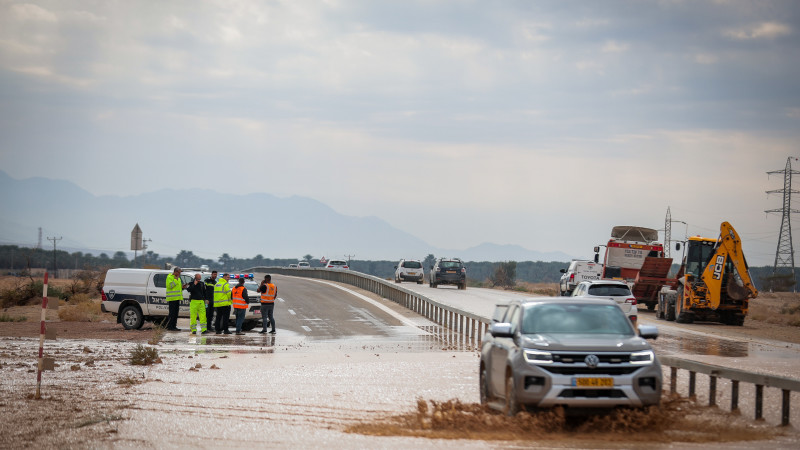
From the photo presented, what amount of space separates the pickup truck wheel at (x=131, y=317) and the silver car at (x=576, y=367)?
20687 millimetres

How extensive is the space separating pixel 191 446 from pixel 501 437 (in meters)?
3.42

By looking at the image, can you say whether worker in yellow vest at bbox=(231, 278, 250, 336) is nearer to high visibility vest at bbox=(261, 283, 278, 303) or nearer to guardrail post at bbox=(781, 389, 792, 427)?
high visibility vest at bbox=(261, 283, 278, 303)

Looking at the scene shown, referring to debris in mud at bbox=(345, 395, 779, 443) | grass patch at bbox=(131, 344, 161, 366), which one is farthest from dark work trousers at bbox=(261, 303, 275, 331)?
debris in mud at bbox=(345, 395, 779, 443)

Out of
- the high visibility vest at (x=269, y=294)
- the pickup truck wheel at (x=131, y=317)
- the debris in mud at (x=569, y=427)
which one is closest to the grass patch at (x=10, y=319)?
the pickup truck wheel at (x=131, y=317)

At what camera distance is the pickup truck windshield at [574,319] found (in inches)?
470

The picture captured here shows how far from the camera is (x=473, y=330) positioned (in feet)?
93.5

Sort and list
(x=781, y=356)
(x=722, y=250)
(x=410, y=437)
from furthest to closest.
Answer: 1. (x=722, y=250)
2. (x=781, y=356)
3. (x=410, y=437)

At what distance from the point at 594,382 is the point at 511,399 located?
1007mm

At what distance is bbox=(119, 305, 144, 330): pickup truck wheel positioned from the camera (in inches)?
1198

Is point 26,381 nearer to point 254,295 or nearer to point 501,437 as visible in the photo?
Result: point 501,437

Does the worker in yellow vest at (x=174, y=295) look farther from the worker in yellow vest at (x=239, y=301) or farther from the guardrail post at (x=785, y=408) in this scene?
the guardrail post at (x=785, y=408)

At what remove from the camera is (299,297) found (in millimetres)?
48219

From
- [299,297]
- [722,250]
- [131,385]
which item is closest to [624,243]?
[722,250]

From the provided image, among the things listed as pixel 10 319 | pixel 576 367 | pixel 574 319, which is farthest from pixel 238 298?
pixel 576 367
